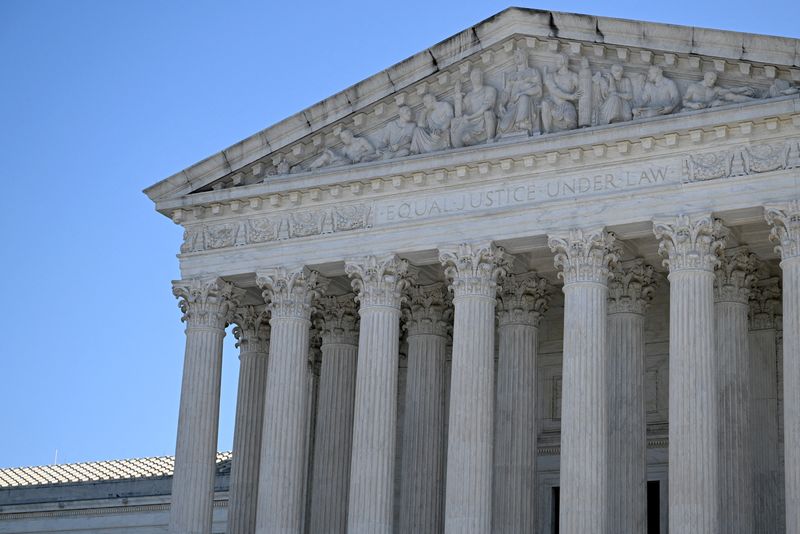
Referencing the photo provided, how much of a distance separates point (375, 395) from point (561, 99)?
9785 mm

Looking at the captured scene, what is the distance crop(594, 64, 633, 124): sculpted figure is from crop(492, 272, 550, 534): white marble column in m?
5.88

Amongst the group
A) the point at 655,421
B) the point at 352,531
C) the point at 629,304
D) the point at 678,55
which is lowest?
the point at 352,531

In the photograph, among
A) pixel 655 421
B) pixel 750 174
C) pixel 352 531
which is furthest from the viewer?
pixel 655 421

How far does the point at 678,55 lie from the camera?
41.1 m

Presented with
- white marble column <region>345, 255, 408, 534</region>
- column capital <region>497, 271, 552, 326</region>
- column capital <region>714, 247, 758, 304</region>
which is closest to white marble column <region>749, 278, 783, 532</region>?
column capital <region>714, 247, 758, 304</region>

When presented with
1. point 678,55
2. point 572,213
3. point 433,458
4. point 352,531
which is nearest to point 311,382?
point 433,458

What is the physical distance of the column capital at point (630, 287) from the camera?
44.4 meters

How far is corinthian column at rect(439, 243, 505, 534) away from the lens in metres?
41.2

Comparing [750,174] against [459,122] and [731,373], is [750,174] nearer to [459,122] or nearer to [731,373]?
[731,373]

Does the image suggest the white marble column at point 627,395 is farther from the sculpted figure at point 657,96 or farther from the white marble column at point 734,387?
the sculpted figure at point 657,96

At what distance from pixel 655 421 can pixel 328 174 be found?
12329mm

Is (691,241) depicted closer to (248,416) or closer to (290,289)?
(290,289)

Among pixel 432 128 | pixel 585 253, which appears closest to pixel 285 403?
pixel 432 128

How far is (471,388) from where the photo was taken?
42188mm
